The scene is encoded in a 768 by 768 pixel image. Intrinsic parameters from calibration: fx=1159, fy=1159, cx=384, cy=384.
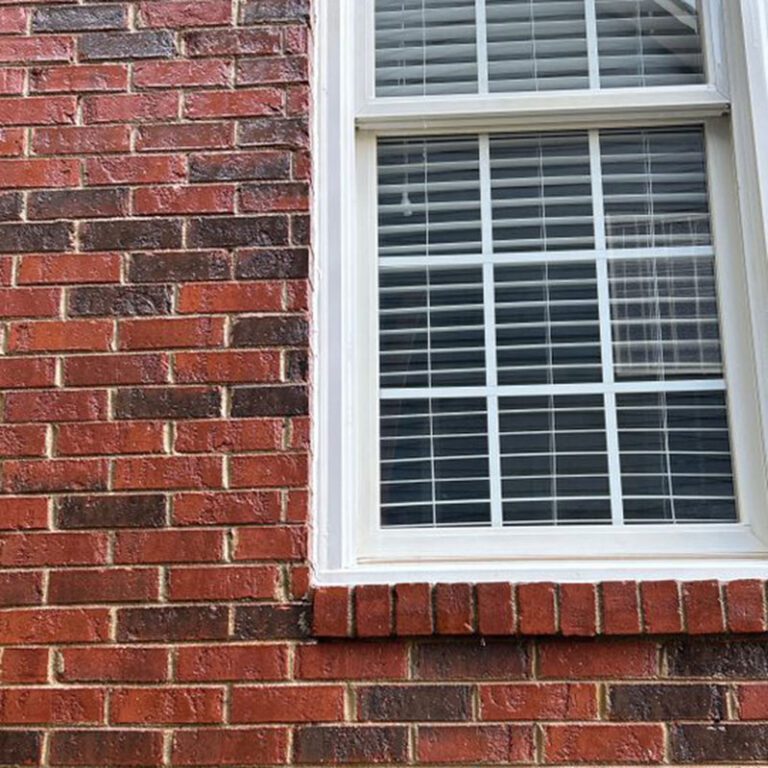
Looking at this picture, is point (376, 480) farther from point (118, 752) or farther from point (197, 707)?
point (118, 752)

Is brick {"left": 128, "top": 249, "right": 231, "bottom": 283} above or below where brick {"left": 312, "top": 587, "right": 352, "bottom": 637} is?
above

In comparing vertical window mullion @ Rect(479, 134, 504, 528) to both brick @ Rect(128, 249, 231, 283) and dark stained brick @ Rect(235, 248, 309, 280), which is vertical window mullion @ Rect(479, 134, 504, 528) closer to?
dark stained brick @ Rect(235, 248, 309, 280)

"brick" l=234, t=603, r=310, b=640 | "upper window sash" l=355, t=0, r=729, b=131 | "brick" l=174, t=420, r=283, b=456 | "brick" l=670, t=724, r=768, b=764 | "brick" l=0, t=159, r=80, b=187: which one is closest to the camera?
"brick" l=670, t=724, r=768, b=764

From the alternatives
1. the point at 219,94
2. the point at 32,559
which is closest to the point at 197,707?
the point at 32,559

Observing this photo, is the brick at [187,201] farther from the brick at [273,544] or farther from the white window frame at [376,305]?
the brick at [273,544]

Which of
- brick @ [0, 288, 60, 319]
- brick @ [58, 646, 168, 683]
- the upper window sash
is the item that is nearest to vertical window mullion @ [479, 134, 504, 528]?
the upper window sash

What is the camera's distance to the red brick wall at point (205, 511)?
103 inches

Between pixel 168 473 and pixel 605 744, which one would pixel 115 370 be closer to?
pixel 168 473

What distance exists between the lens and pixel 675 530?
2.85 meters

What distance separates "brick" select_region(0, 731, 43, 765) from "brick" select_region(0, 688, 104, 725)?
3cm

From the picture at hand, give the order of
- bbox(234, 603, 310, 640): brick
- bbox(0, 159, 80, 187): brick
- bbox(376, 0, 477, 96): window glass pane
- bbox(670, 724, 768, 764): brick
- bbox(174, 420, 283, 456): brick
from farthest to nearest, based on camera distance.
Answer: bbox(376, 0, 477, 96): window glass pane → bbox(0, 159, 80, 187): brick → bbox(174, 420, 283, 456): brick → bbox(234, 603, 310, 640): brick → bbox(670, 724, 768, 764): brick

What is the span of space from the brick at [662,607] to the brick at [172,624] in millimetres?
966

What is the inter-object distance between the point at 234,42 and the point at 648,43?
1142mm

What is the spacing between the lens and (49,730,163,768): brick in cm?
263
